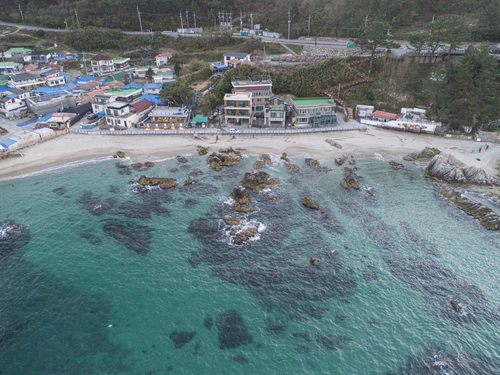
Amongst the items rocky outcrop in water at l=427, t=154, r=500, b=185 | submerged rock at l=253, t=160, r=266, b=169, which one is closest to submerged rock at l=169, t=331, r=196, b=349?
submerged rock at l=253, t=160, r=266, b=169

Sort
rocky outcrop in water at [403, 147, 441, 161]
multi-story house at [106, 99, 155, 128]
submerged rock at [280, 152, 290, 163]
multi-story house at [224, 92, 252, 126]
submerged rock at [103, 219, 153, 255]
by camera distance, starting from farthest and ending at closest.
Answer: multi-story house at [106, 99, 155, 128]
multi-story house at [224, 92, 252, 126]
rocky outcrop in water at [403, 147, 441, 161]
submerged rock at [280, 152, 290, 163]
submerged rock at [103, 219, 153, 255]

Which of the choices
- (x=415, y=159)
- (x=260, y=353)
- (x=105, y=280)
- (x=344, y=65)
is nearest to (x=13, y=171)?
(x=105, y=280)

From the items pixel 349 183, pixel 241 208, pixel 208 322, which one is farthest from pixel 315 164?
pixel 208 322

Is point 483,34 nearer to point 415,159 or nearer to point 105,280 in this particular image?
point 415,159

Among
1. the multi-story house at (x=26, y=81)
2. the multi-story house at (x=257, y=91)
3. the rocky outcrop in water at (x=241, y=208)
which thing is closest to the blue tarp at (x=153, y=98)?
the multi-story house at (x=257, y=91)

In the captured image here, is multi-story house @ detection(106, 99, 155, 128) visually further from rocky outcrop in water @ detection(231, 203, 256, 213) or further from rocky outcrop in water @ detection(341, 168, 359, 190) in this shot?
rocky outcrop in water @ detection(341, 168, 359, 190)

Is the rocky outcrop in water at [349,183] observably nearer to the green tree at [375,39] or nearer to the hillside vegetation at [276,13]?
the green tree at [375,39]
